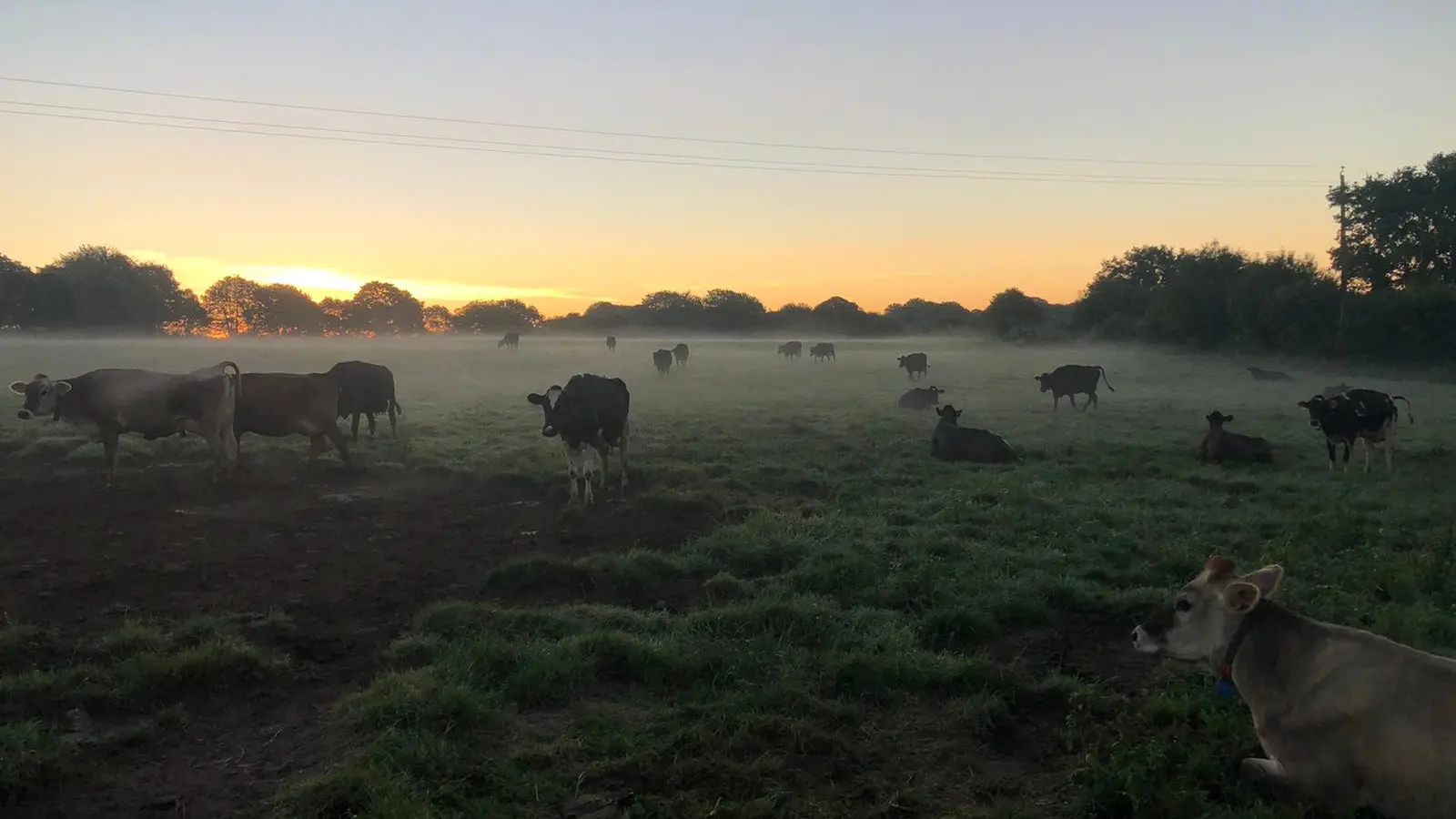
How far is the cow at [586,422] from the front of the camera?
12.5 meters

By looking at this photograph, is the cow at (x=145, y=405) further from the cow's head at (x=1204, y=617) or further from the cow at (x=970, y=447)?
the cow's head at (x=1204, y=617)

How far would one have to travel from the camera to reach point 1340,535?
9539 mm

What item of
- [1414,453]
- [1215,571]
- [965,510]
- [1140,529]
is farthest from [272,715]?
[1414,453]

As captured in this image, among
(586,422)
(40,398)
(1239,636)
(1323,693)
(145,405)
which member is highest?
(40,398)

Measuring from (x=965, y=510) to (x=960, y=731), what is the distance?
5.71m

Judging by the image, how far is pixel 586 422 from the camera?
41.3 feet

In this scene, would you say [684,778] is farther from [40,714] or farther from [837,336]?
[837,336]

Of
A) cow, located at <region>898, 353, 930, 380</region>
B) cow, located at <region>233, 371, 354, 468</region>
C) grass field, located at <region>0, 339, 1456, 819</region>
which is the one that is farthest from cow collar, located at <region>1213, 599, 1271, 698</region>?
cow, located at <region>898, 353, 930, 380</region>

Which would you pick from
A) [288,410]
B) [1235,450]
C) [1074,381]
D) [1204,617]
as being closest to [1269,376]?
[1074,381]

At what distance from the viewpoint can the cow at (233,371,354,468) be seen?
14.1 metres

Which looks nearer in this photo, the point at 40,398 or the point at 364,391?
the point at 40,398

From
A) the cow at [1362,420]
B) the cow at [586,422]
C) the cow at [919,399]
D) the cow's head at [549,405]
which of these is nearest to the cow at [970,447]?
the cow at [1362,420]

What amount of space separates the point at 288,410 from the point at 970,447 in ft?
38.6

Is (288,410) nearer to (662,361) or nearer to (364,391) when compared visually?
(364,391)
